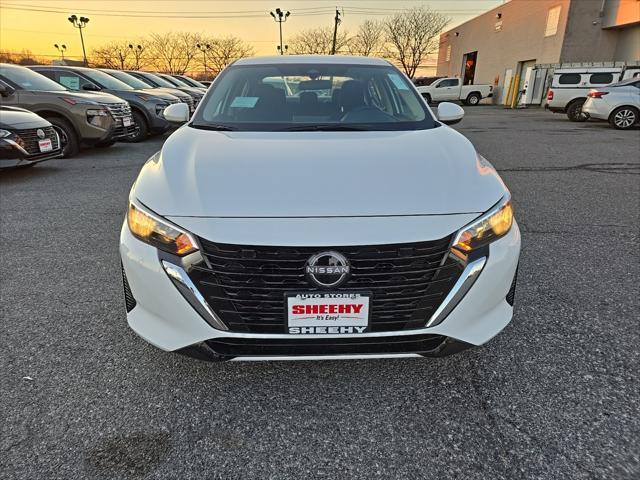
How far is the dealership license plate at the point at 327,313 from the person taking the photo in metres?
1.69

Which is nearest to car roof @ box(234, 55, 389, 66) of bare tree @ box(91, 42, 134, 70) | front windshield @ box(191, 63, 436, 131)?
front windshield @ box(191, 63, 436, 131)

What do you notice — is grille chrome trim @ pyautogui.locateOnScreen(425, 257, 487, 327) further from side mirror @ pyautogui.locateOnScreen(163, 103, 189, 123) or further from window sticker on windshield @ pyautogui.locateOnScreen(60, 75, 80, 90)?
window sticker on windshield @ pyautogui.locateOnScreen(60, 75, 80, 90)

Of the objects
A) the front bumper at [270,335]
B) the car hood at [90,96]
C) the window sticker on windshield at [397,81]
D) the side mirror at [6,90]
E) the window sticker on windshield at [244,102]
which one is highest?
the window sticker on windshield at [397,81]

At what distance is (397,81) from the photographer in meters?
3.29

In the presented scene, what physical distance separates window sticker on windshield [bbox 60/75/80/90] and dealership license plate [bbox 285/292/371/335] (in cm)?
1043

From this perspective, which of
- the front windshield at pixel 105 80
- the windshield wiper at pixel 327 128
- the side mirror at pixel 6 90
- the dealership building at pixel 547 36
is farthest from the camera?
the dealership building at pixel 547 36

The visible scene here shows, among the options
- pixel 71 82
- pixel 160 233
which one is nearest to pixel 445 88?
pixel 71 82

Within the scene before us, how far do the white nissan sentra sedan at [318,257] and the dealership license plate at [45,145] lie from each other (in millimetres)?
5344

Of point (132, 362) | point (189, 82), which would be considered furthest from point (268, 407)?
point (189, 82)

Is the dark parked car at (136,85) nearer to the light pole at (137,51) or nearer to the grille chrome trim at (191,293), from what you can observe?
the grille chrome trim at (191,293)

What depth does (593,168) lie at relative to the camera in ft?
23.4

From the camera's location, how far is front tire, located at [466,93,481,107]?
97.6 ft

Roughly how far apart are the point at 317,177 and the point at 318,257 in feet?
1.49

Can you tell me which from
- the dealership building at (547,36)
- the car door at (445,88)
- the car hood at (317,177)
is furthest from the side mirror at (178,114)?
the car door at (445,88)
